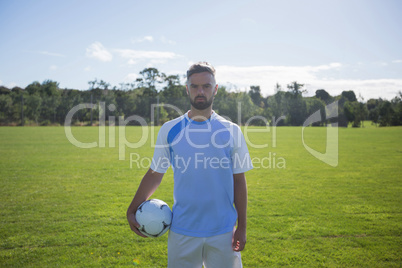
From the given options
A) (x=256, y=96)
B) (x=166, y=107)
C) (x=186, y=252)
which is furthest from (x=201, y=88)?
(x=256, y=96)

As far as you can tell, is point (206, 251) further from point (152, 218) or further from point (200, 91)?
point (200, 91)

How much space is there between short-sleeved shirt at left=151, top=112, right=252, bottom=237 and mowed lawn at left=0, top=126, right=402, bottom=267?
189 cm

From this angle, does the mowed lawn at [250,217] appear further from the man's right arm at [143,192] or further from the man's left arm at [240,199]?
the man's left arm at [240,199]

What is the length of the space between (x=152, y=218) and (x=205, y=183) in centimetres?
58

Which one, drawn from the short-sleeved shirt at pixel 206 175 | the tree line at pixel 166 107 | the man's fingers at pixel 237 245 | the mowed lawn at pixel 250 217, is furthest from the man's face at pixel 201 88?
the tree line at pixel 166 107

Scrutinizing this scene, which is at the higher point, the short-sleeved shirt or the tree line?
the tree line

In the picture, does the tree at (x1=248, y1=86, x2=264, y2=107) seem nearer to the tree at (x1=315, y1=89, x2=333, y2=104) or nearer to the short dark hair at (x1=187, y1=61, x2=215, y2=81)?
the tree at (x1=315, y1=89, x2=333, y2=104)

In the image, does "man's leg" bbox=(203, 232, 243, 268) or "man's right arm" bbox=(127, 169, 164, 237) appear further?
"man's right arm" bbox=(127, 169, 164, 237)

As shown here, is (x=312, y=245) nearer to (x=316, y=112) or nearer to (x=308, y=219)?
(x=308, y=219)

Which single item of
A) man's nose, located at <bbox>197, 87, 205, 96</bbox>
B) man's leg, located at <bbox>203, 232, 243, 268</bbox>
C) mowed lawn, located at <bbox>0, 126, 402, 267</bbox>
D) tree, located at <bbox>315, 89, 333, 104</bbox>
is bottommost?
mowed lawn, located at <bbox>0, 126, 402, 267</bbox>

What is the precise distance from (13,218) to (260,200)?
5053mm

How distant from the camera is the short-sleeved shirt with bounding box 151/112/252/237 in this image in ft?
6.55

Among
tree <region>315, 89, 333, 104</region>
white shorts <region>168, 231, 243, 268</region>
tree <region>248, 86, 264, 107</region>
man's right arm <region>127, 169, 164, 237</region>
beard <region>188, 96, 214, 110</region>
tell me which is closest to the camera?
white shorts <region>168, 231, 243, 268</region>

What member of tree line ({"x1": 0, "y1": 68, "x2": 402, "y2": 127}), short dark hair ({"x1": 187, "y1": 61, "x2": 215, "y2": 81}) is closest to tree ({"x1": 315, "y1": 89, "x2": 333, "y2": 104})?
tree line ({"x1": 0, "y1": 68, "x2": 402, "y2": 127})
